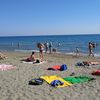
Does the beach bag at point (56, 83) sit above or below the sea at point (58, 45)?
above

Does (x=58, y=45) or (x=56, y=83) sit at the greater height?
(x=56, y=83)

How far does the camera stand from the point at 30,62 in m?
17.1

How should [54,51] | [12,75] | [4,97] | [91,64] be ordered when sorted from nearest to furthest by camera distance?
[4,97] → [12,75] → [91,64] → [54,51]

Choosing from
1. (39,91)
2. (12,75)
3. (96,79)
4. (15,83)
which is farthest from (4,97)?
(96,79)

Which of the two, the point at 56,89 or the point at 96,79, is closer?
the point at 56,89

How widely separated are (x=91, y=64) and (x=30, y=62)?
4.16 metres

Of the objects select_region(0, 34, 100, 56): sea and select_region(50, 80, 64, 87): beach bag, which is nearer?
select_region(50, 80, 64, 87): beach bag

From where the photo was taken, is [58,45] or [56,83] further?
[58,45]

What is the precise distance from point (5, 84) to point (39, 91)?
5.98 ft

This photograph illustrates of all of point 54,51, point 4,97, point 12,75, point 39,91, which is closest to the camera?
point 4,97

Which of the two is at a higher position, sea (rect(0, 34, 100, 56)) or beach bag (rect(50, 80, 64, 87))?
beach bag (rect(50, 80, 64, 87))

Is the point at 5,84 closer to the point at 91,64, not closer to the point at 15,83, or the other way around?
the point at 15,83

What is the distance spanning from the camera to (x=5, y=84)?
1055cm

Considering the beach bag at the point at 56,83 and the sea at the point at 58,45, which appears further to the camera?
the sea at the point at 58,45
